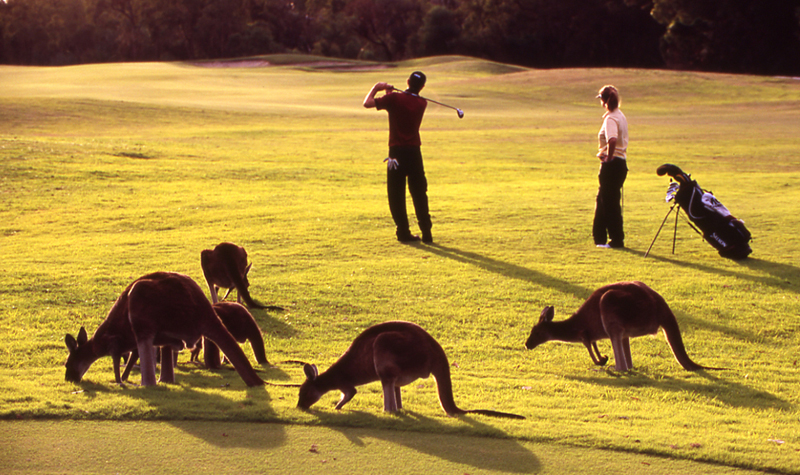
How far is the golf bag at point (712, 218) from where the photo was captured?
1181cm

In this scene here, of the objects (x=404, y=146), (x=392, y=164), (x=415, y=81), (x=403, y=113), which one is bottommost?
(x=392, y=164)

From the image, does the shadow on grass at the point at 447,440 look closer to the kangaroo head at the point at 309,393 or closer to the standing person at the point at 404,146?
the kangaroo head at the point at 309,393

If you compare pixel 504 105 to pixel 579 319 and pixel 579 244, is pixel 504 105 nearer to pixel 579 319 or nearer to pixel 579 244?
pixel 579 244

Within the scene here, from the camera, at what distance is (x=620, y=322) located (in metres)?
6.50

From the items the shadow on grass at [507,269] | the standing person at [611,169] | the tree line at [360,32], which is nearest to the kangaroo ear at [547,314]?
the shadow on grass at [507,269]

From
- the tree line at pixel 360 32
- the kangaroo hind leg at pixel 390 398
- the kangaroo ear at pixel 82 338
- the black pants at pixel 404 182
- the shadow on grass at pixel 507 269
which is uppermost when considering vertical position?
the tree line at pixel 360 32

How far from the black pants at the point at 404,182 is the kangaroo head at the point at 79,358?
6928 millimetres

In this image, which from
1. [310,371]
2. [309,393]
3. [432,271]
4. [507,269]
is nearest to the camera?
[310,371]

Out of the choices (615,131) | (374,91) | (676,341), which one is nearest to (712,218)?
(615,131)

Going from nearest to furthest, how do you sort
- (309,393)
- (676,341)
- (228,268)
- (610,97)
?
(309,393)
(676,341)
(228,268)
(610,97)

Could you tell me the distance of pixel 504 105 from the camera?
1855 inches

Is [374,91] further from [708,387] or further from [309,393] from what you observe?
[309,393]

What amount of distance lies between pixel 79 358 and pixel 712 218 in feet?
30.8

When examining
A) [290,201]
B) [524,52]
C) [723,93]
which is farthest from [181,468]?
[524,52]
